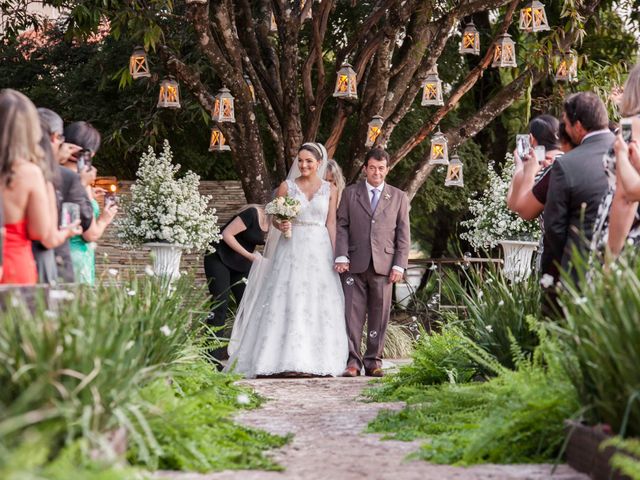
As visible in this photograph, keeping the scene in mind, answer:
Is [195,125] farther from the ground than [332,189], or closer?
farther from the ground

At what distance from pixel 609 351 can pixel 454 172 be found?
9.05 meters

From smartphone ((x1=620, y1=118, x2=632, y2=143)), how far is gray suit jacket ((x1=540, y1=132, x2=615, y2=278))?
10.7 inches

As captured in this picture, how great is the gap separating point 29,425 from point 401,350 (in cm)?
971

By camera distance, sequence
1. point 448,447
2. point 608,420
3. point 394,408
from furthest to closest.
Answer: point 394,408
point 448,447
point 608,420

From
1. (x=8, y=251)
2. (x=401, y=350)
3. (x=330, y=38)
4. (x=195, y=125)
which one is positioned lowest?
(x=401, y=350)

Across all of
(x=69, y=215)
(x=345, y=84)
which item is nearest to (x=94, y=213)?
(x=69, y=215)

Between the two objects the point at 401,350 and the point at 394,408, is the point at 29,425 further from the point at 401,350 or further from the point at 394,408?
the point at 401,350

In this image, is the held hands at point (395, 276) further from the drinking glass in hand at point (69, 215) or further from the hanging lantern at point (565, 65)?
the drinking glass in hand at point (69, 215)

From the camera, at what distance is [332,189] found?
11.1m

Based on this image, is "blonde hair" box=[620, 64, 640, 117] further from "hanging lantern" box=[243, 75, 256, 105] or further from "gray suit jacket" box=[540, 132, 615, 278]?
"hanging lantern" box=[243, 75, 256, 105]

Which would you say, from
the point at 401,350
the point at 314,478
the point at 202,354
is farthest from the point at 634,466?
the point at 401,350

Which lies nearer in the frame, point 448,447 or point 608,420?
point 608,420

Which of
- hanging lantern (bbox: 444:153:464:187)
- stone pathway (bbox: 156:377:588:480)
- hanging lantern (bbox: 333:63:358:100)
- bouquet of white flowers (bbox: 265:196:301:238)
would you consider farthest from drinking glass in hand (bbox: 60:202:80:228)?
hanging lantern (bbox: 444:153:464:187)

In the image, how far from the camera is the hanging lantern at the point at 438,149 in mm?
12727
